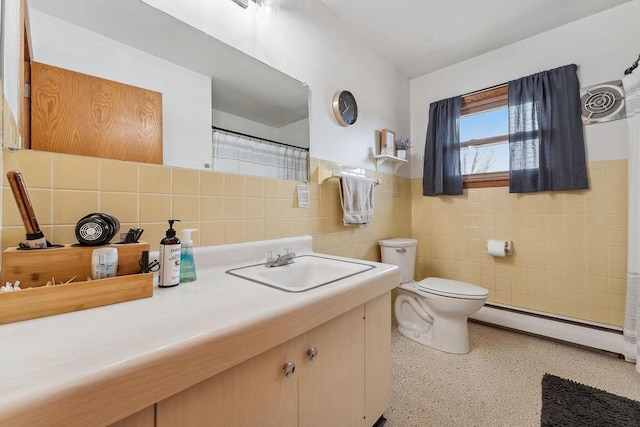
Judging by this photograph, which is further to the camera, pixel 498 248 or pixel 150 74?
pixel 498 248

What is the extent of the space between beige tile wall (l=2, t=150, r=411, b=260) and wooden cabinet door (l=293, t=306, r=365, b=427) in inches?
24.4

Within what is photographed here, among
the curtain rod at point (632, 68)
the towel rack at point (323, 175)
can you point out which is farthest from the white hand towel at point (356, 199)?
the curtain rod at point (632, 68)

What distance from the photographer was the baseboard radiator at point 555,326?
1.68m

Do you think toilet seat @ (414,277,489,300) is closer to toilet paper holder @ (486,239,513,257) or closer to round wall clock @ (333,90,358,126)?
toilet paper holder @ (486,239,513,257)

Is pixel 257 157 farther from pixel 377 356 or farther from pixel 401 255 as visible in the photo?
pixel 401 255

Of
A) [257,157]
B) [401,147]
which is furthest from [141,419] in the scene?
[401,147]

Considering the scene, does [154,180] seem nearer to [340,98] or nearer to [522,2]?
[340,98]

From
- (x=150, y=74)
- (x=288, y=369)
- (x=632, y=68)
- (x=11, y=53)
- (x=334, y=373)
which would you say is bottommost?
(x=334, y=373)

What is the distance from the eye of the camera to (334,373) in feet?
2.71

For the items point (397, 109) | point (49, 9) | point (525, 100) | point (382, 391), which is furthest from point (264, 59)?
point (525, 100)

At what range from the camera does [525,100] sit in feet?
6.53

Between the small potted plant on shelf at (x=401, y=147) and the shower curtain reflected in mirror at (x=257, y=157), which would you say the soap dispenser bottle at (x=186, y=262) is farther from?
the small potted plant on shelf at (x=401, y=147)

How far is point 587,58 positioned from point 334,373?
267 centimetres

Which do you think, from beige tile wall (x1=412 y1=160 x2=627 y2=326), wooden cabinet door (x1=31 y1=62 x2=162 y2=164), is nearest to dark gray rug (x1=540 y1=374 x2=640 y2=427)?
beige tile wall (x1=412 y1=160 x2=627 y2=326)
